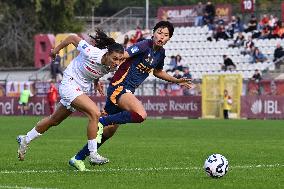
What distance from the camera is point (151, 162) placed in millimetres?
16328

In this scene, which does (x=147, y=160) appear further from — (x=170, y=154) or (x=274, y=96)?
(x=274, y=96)

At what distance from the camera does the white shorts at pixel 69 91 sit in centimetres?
1473

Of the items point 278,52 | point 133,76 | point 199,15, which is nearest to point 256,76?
point 278,52

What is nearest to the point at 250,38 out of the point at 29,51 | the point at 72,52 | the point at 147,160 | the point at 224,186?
the point at 72,52

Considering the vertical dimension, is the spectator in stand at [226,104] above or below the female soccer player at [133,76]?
below

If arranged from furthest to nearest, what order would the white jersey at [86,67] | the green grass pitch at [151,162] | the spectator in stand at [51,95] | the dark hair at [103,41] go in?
1. the spectator in stand at [51,95]
2. the dark hair at [103,41]
3. the white jersey at [86,67]
4. the green grass pitch at [151,162]

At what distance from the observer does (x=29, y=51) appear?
258 feet

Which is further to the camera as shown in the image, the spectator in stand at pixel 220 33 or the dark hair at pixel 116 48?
the spectator in stand at pixel 220 33

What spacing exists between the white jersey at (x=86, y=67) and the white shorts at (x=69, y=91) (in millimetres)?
58

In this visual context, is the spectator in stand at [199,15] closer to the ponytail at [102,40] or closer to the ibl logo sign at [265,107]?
the ibl logo sign at [265,107]

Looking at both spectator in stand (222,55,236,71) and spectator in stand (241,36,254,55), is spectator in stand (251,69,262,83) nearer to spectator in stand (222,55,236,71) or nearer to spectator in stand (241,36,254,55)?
spectator in stand (222,55,236,71)

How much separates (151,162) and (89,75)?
236 cm

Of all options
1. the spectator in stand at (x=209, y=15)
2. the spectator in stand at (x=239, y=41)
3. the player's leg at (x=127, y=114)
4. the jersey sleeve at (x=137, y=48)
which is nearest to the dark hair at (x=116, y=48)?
the jersey sleeve at (x=137, y=48)

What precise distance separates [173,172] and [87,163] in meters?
2.44
